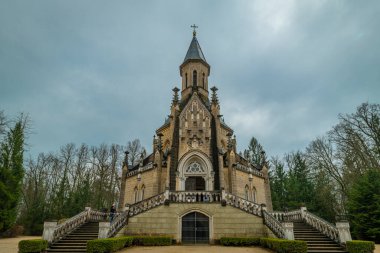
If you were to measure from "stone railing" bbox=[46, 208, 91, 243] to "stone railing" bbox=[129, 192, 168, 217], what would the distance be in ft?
12.7

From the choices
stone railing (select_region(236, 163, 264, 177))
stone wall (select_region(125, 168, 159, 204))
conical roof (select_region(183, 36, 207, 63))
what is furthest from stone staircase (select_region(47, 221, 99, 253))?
conical roof (select_region(183, 36, 207, 63))

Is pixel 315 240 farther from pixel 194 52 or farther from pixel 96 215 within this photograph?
pixel 194 52

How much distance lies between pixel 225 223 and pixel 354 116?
70.3 ft

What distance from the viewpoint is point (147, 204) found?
17.6 meters

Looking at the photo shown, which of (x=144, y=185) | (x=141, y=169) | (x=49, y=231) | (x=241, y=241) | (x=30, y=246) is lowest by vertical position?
(x=241, y=241)

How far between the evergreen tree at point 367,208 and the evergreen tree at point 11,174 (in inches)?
1315

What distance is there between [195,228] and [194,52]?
23.8 m

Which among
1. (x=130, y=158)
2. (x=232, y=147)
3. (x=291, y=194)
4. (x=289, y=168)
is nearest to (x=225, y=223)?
(x=232, y=147)

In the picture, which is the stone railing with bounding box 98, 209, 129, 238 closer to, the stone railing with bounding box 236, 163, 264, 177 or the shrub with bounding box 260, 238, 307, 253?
the shrub with bounding box 260, 238, 307, 253

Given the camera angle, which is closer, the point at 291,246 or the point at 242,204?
the point at 291,246

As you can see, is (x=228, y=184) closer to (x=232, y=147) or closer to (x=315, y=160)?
(x=232, y=147)

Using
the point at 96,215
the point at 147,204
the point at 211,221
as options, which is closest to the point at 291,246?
the point at 211,221

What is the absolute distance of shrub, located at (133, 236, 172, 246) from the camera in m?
15.7

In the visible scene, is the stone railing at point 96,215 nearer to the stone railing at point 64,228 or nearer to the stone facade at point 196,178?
the stone railing at point 64,228
